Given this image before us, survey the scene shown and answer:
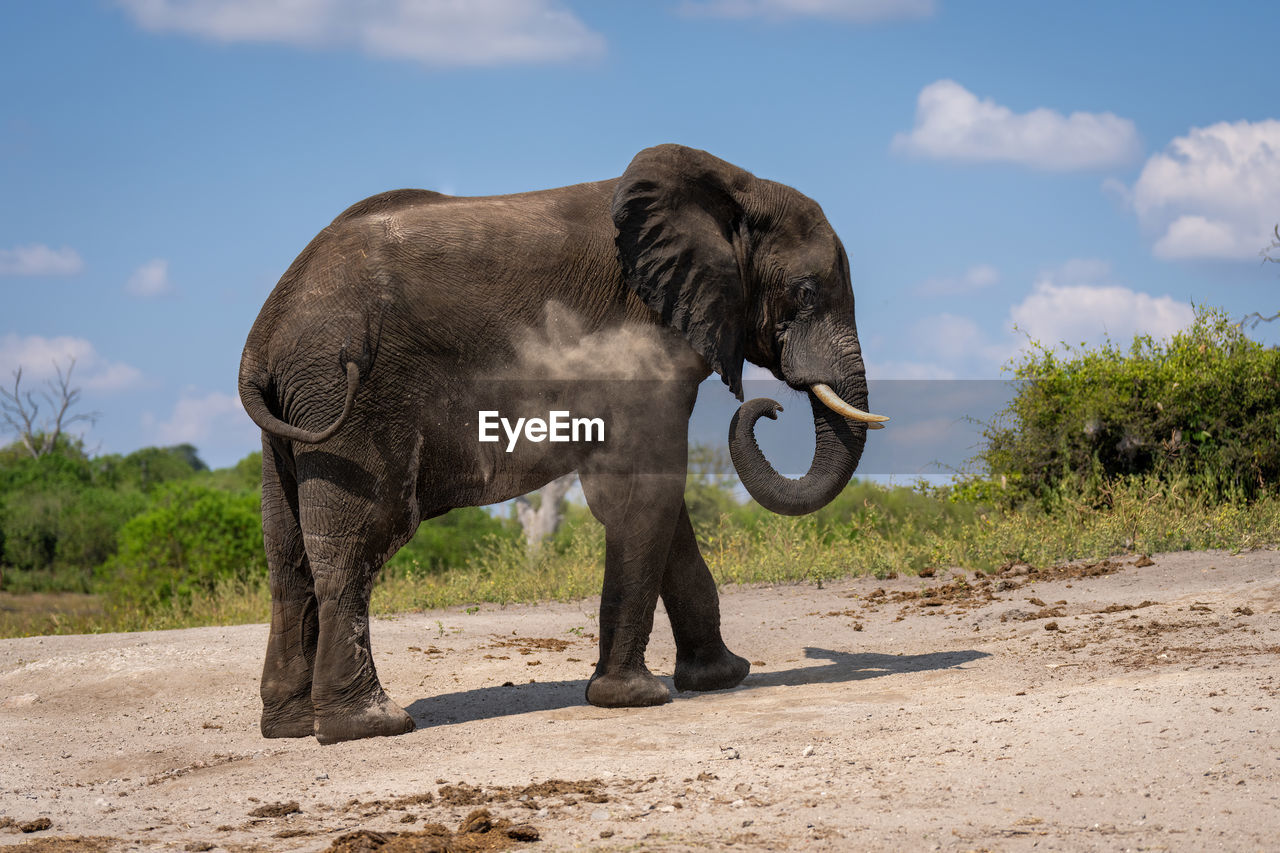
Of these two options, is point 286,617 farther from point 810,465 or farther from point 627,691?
point 810,465

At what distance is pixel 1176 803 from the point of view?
16.6 feet

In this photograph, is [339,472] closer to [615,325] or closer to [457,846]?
[615,325]

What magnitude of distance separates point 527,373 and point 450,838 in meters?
3.01

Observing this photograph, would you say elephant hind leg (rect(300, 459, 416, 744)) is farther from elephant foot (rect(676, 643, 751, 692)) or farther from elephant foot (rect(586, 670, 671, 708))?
elephant foot (rect(676, 643, 751, 692))

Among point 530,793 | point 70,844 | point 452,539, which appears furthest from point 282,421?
point 452,539

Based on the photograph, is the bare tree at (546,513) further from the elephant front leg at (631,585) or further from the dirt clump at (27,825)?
the dirt clump at (27,825)

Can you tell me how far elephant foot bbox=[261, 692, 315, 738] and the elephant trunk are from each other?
3000mm

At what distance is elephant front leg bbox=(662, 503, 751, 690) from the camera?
8203 millimetres

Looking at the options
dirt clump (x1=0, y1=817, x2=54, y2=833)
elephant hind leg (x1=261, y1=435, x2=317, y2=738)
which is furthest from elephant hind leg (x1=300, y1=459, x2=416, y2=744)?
dirt clump (x1=0, y1=817, x2=54, y2=833)

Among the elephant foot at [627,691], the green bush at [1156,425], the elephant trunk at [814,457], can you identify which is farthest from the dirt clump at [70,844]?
the green bush at [1156,425]

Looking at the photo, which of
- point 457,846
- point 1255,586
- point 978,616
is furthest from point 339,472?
point 1255,586

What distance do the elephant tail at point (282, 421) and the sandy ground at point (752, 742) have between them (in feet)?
5.67

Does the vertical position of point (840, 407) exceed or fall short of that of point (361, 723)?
it exceeds it

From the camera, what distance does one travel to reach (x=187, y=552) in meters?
20.1
